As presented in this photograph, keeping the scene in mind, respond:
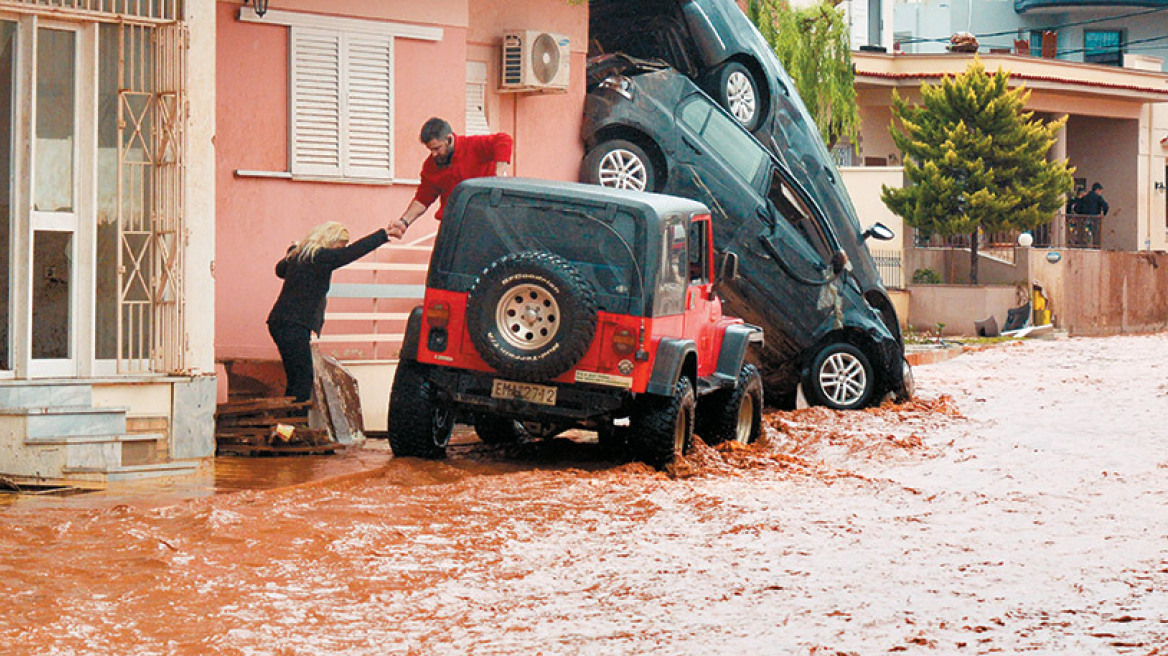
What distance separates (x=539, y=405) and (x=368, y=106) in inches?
205

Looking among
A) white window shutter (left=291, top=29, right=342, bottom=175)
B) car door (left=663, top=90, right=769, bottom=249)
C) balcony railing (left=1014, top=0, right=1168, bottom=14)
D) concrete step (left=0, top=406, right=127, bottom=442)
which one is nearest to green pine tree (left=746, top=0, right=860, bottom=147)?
car door (left=663, top=90, right=769, bottom=249)

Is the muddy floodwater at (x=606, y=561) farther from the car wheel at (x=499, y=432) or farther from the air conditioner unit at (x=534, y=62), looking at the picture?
the air conditioner unit at (x=534, y=62)

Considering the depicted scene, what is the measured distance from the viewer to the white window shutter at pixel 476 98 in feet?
58.0

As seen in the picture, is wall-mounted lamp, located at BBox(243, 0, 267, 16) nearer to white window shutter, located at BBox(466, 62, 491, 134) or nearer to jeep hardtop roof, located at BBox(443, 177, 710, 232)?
white window shutter, located at BBox(466, 62, 491, 134)

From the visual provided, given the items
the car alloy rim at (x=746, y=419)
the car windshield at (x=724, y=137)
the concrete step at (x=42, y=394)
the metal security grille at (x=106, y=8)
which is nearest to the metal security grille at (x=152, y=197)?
the metal security grille at (x=106, y=8)

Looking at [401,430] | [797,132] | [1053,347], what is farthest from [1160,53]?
[401,430]

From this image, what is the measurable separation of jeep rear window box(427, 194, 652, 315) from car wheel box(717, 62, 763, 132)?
25.7 feet

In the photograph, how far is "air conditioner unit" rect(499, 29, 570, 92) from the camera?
57.2ft

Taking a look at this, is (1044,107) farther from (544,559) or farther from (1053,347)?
(544,559)

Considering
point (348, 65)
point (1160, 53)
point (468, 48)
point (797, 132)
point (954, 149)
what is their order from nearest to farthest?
point (348, 65)
point (468, 48)
point (797, 132)
point (954, 149)
point (1160, 53)

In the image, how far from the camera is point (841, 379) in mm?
18047

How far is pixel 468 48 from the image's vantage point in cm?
1762

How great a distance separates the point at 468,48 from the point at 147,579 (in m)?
10.9

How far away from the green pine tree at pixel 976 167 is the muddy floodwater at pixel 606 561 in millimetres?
22805
